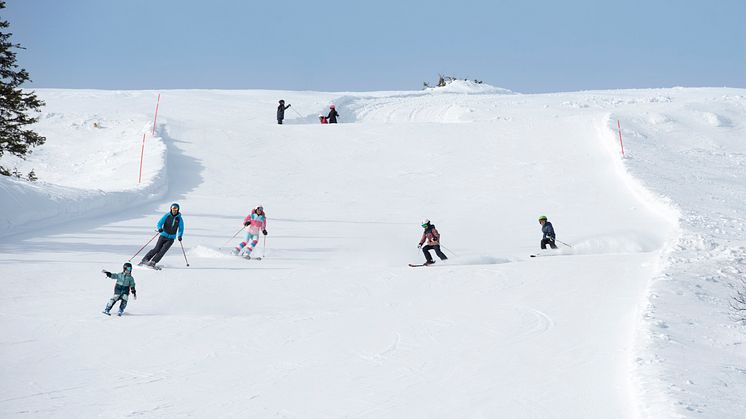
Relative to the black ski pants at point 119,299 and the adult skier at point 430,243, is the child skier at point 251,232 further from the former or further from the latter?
the black ski pants at point 119,299

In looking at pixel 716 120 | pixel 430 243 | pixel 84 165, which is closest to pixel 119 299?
pixel 430 243

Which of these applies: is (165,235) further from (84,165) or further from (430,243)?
(84,165)

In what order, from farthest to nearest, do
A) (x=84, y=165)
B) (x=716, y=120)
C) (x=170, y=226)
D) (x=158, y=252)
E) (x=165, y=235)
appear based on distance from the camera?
(x=716, y=120) → (x=84, y=165) → (x=170, y=226) → (x=165, y=235) → (x=158, y=252)

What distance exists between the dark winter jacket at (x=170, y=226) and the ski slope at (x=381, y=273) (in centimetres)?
70

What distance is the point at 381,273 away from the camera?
13914 millimetres

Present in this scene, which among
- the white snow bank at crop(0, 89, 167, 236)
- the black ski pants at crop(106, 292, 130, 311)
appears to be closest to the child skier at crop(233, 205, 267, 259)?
the black ski pants at crop(106, 292, 130, 311)

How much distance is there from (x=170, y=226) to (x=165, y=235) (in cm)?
25

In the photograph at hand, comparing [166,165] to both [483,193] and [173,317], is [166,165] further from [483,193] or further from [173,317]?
[173,317]

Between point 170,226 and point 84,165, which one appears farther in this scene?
point 84,165

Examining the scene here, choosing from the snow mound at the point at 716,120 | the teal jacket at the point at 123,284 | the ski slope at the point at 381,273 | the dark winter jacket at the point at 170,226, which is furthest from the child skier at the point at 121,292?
the snow mound at the point at 716,120

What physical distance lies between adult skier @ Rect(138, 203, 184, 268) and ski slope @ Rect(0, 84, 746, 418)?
459 mm

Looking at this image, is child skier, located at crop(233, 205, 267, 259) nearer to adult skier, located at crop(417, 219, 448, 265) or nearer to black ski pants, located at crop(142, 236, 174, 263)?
black ski pants, located at crop(142, 236, 174, 263)

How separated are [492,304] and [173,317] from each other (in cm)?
526

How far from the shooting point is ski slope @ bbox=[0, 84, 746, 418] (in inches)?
293
